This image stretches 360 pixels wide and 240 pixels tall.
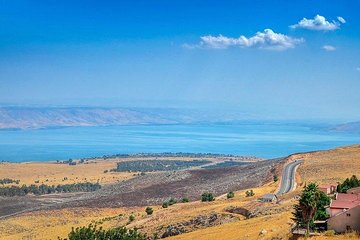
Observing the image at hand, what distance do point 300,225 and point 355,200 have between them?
21.7 feet

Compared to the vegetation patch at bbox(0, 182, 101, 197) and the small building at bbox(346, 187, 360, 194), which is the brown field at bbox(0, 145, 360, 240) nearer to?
the small building at bbox(346, 187, 360, 194)

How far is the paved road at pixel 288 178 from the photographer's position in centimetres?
6668

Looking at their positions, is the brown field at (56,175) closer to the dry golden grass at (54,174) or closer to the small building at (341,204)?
the dry golden grass at (54,174)

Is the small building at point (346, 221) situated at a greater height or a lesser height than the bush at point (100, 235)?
greater

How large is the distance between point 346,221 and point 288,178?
49782mm

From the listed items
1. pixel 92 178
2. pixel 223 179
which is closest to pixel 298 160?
pixel 223 179

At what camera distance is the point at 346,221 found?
27.9 meters

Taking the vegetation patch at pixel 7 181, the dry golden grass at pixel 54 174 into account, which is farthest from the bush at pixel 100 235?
the vegetation patch at pixel 7 181

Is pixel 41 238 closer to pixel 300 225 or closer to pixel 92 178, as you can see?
pixel 300 225

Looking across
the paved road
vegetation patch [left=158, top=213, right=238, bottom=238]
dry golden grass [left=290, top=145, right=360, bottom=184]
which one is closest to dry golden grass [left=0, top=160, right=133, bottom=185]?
the paved road

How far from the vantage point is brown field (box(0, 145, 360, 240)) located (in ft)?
127

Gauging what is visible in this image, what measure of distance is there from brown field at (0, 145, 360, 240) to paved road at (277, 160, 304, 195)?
1.22 metres

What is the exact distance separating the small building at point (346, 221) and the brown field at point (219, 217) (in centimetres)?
136

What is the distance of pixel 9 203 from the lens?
11162cm
